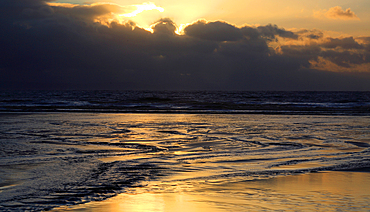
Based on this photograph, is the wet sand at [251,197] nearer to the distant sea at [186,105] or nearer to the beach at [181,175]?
the beach at [181,175]

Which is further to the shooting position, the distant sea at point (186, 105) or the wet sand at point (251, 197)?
the distant sea at point (186, 105)

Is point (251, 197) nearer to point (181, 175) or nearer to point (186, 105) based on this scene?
point (181, 175)

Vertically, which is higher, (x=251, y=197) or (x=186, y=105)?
(x=186, y=105)

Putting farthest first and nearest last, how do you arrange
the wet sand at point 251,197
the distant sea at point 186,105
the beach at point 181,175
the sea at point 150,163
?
the distant sea at point 186,105, the sea at point 150,163, the beach at point 181,175, the wet sand at point 251,197

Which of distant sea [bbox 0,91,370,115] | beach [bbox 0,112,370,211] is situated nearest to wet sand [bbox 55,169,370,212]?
beach [bbox 0,112,370,211]

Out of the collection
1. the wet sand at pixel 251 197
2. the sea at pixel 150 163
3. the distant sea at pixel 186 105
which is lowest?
the wet sand at pixel 251 197

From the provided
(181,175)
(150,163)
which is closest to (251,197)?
(181,175)

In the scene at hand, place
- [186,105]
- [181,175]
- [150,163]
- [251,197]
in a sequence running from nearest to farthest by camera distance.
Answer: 1. [251,197]
2. [181,175]
3. [150,163]
4. [186,105]

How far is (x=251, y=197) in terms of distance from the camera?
15.8 feet

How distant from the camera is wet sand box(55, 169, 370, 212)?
14.3 ft

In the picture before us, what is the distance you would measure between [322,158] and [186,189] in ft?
14.8

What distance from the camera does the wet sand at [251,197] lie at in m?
4.34

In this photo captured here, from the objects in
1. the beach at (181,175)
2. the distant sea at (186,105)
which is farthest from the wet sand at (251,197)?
the distant sea at (186,105)

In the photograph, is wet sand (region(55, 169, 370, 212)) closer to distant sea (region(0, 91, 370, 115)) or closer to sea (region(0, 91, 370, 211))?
sea (region(0, 91, 370, 211))
